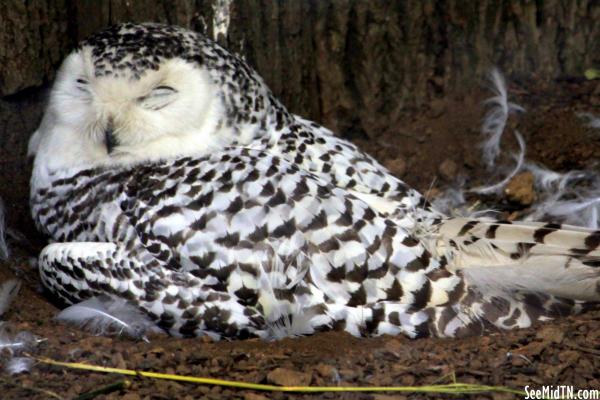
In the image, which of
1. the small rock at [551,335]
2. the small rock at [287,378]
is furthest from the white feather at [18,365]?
the small rock at [551,335]

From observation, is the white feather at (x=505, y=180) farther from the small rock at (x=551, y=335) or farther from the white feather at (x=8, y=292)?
the white feather at (x=8, y=292)

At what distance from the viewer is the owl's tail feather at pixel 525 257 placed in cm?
339

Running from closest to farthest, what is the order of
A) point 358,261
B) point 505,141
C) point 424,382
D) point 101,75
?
1. point 424,382
2. point 358,261
3. point 101,75
4. point 505,141

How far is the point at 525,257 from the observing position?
3459 millimetres

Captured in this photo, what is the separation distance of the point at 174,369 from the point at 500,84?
246 centimetres

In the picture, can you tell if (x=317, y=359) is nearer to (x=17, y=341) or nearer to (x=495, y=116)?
(x=17, y=341)

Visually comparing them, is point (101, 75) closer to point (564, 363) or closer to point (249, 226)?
point (249, 226)

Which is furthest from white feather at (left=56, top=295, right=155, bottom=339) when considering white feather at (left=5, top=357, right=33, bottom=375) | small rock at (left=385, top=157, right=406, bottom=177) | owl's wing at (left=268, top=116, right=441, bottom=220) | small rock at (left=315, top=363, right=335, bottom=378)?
small rock at (left=385, top=157, right=406, bottom=177)

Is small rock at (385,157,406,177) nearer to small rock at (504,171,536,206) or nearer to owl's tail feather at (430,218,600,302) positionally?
small rock at (504,171,536,206)

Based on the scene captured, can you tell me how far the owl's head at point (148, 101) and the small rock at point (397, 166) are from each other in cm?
93

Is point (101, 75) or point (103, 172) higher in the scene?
point (101, 75)

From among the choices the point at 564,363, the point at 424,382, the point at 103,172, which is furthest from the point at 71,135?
the point at 564,363

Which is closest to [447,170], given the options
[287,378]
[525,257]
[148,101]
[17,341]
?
[525,257]

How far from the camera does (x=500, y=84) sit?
479 centimetres
